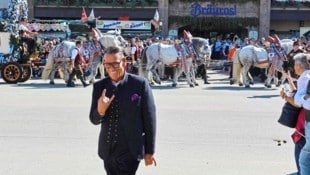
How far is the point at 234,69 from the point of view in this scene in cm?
2288

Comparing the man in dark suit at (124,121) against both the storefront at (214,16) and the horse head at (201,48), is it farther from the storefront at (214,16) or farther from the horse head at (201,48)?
the storefront at (214,16)

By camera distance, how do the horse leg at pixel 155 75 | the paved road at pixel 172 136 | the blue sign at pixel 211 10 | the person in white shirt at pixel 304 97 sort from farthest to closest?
the blue sign at pixel 211 10
the horse leg at pixel 155 75
the paved road at pixel 172 136
the person in white shirt at pixel 304 97

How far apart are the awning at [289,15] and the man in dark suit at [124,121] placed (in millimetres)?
44642

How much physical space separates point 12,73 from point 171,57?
593 cm

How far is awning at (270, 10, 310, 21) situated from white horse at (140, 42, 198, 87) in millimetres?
27434

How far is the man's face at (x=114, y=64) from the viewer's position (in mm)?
5074

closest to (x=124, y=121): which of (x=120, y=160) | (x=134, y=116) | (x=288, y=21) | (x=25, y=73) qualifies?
(x=134, y=116)

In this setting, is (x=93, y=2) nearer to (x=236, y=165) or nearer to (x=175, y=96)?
(x=175, y=96)

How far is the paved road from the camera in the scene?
822 cm

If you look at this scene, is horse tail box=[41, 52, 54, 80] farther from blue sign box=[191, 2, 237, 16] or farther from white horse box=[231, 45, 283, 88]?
blue sign box=[191, 2, 237, 16]

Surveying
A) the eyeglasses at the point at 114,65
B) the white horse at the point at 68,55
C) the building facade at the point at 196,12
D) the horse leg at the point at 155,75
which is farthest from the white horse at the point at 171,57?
the building facade at the point at 196,12

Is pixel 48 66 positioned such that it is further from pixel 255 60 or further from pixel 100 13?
pixel 100 13

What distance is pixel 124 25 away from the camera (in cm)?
4709

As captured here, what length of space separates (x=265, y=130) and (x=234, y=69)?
11360 millimetres
